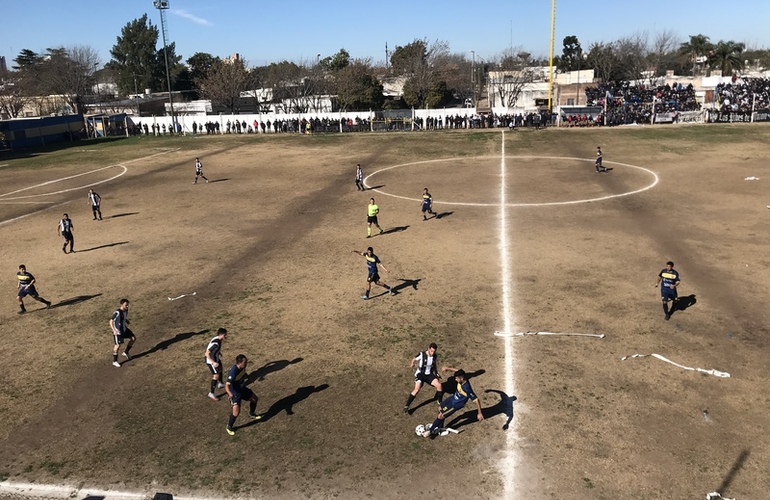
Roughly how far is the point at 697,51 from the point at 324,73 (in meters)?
73.0

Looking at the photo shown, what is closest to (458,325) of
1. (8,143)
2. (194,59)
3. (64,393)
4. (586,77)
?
(64,393)

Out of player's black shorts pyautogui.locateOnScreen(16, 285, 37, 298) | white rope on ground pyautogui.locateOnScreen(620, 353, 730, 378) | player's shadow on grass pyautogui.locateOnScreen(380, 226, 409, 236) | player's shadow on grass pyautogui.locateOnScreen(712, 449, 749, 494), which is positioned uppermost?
player's shadow on grass pyautogui.locateOnScreen(380, 226, 409, 236)

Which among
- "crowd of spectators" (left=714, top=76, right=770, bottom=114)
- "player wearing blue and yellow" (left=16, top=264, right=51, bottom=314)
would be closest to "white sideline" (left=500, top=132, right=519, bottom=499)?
"player wearing blue and yellow" (left=16, top=264, right=51, bottom=314)

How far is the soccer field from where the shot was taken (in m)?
10.8

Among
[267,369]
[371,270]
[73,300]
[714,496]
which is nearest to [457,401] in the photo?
[714,496]

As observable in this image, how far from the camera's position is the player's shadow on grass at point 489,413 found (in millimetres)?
11984

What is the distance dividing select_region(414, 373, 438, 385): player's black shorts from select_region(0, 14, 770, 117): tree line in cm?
7012

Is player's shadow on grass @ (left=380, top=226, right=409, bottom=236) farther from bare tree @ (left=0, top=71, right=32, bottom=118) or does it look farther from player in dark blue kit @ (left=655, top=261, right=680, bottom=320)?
bare tree @ (left=0, top=71, right=32, bottom=118)

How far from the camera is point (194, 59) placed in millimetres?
110812

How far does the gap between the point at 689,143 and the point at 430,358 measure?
4475cm

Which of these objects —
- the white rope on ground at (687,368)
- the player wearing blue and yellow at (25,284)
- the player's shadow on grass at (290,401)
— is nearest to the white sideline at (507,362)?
the white rope on ground at (687,368)

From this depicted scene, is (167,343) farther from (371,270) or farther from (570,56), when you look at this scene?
(570,56)

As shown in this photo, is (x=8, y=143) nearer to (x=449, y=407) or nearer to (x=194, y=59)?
(x=194, y=59)

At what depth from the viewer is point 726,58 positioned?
94750 millimetres
